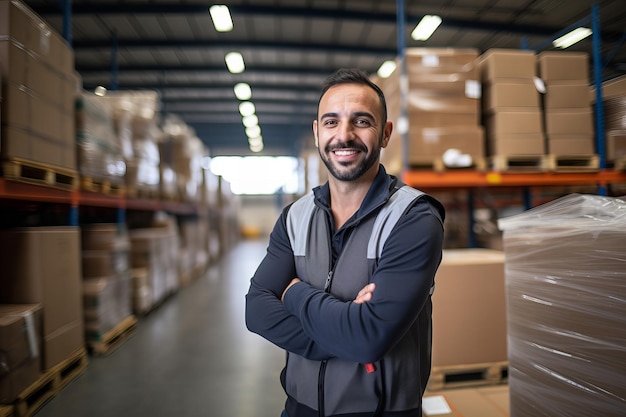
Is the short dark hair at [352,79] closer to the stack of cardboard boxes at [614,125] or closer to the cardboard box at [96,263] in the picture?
the cardboard box at [96,263]

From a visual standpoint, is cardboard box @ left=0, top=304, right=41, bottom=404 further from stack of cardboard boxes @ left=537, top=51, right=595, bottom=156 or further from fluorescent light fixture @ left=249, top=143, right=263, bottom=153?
fluorescent light fixture @ left=249, top=143, right=263, bottom=153

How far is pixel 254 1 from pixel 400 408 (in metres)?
8.14

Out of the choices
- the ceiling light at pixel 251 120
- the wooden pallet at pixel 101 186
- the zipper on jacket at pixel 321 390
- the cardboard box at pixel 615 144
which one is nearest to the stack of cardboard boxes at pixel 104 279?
the wooden pallet at pixel 101 186

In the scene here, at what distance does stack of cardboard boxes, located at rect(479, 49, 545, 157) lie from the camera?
3693mm

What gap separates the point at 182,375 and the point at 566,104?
4.58 m

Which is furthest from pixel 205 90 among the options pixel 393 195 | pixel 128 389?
pixel 393 195

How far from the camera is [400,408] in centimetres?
127

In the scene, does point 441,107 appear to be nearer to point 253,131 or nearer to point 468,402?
point 468,402

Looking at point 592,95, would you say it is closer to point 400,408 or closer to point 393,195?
point 393,195

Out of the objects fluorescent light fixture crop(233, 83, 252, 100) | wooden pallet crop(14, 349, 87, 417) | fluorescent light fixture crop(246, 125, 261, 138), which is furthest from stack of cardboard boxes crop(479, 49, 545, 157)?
fluorescent light fixture crop(246, 125, 261, 138)

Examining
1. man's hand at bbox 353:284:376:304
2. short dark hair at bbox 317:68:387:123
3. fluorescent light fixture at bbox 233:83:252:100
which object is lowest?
man's hand at bbox 353:284:376:304

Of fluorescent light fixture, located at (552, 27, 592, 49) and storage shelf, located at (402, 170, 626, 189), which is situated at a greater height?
fluorescent light fixture, located at (552, 27, 592, 49)

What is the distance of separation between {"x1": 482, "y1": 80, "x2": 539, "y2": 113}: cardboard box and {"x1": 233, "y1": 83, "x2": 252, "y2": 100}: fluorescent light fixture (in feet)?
32.1

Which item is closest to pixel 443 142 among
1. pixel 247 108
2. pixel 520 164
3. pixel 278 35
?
pixel 520 164
